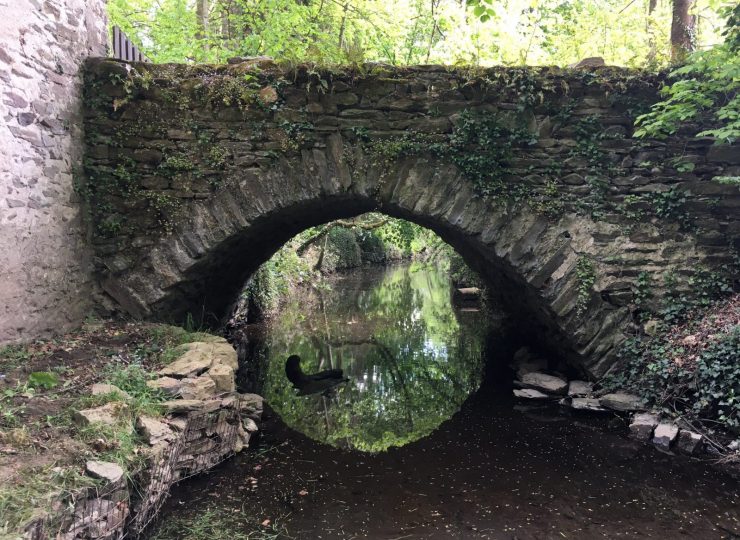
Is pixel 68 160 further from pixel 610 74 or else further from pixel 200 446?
pixel 610 74

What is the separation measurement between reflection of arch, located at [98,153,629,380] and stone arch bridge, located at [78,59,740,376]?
0.01 m

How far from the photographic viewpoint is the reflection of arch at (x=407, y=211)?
509cm

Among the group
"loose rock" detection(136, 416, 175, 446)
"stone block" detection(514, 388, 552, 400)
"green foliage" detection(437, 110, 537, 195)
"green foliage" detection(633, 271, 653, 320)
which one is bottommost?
"stone block" detection(514, 388, 552, 400)

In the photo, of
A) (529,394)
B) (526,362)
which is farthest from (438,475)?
(526,362)

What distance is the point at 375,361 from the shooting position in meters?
7.41

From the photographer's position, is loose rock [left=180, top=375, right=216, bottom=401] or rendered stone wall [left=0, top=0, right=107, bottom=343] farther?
rendered stone wall [left=0, top=0, right=107, bottom=343]

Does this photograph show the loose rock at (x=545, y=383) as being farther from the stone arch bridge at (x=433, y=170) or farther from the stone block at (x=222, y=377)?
the stone block at (x=222, y=377)

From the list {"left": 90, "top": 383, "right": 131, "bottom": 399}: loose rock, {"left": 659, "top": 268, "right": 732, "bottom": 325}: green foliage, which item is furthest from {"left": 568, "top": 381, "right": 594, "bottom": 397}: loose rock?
{"left": 90, "top": 383, "right": 131, "bottom": 399}: loose rock

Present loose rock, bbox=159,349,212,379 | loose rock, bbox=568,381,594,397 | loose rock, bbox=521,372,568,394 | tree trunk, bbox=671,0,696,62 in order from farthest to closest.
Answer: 1. tree trunk, bbox=671,0,696,62
2. loose rock, bbox=521,372,568,394
3. loose rock, bbox=568,381,594,397
4. loose rock, bbox=159,349,212,379

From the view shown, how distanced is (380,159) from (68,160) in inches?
118

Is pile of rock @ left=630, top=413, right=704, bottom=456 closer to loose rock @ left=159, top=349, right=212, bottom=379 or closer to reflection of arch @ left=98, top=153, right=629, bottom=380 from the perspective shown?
reflection of arch @ left=98, top=153, right=629, bottom=380

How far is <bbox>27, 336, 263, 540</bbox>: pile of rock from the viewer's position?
2527mm

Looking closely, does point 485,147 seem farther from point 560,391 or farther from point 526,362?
point 526,362

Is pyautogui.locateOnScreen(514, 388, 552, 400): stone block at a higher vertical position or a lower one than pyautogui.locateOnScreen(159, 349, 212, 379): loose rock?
lower
